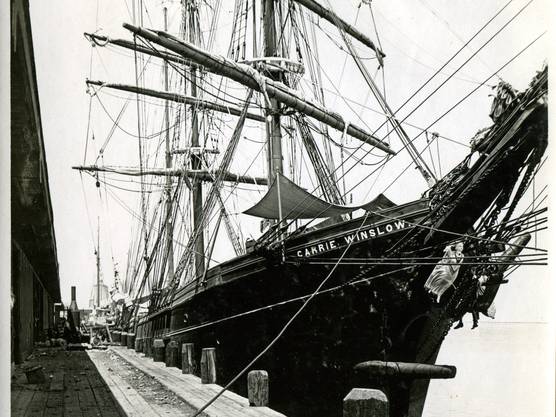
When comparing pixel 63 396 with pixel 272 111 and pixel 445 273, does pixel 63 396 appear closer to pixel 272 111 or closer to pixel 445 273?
pixel 445 273

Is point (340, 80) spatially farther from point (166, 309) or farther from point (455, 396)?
point (455, 396)

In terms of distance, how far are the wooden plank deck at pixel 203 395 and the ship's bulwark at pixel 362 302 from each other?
197 centimetres

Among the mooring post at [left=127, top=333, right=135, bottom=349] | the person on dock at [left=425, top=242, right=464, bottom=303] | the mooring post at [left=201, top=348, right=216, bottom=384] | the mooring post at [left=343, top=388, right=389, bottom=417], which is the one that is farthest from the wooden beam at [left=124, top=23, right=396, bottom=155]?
the mooring post at [left=343, top=388, right=389, bottom=417]

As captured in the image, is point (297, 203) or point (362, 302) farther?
point (297, 203)

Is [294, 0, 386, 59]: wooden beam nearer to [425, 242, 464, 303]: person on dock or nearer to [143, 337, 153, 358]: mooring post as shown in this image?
[143, 337, 153, 358]: mooring post

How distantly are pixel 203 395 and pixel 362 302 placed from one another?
3.31 metres

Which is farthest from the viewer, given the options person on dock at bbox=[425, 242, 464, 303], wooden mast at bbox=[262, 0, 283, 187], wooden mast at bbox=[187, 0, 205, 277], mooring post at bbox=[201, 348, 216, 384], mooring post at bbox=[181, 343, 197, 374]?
wooden mast at bbox=[187, 0, 205, 277]

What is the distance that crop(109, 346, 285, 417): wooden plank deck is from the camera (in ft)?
22.3

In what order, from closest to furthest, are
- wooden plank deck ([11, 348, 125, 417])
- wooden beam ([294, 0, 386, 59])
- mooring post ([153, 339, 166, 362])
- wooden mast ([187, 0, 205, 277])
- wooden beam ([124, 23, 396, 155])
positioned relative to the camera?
wooden plank deck ([11, 348, 125, 417])
mooring post ([153, 339, 166, 362])
wooden beam ([124, 23, 396, 155])
wooden beam ([294, 0, 386, 59])
wooden mast ([187, 0, 205, 277])

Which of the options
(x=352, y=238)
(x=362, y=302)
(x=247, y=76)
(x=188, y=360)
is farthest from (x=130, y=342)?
(x=352, y=238)

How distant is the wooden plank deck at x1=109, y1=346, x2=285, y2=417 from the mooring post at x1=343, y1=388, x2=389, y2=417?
2073 millimetres

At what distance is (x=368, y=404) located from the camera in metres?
4.66

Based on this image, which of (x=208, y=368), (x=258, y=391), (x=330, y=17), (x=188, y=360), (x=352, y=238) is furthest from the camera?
(x=330, y=17)

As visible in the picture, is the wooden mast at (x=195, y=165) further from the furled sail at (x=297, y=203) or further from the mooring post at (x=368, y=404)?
the mooring post at (x=368, y=404)
